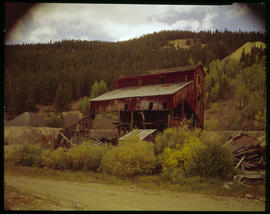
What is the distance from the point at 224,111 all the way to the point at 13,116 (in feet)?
48.1

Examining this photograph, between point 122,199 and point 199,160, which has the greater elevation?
point 199,160

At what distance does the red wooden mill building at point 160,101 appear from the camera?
19859mm

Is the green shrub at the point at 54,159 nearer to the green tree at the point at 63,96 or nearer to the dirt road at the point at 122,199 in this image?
the dirt road at the point at 122,199

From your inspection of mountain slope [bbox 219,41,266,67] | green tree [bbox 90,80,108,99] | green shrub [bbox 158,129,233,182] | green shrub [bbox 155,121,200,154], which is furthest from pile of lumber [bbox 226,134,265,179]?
green tree [bbox 90,80,108,99]

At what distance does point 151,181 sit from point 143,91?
11.4m

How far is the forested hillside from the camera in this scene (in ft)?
38.9

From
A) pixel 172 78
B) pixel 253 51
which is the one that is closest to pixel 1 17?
pixel 253 51

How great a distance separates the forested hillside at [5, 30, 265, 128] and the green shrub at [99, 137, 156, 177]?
6392 millimetres

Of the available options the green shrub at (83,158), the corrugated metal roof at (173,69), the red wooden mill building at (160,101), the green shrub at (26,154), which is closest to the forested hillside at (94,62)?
the corrugated metal roof at (173,69)

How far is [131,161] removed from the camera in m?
13.5

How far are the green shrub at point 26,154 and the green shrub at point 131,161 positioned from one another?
4356 millimetres

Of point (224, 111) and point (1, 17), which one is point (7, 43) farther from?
point (224, 111)

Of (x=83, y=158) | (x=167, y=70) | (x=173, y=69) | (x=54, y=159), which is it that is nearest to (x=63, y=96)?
(x=54, y=159)

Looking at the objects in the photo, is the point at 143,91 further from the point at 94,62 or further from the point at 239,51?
the point at 239,51
